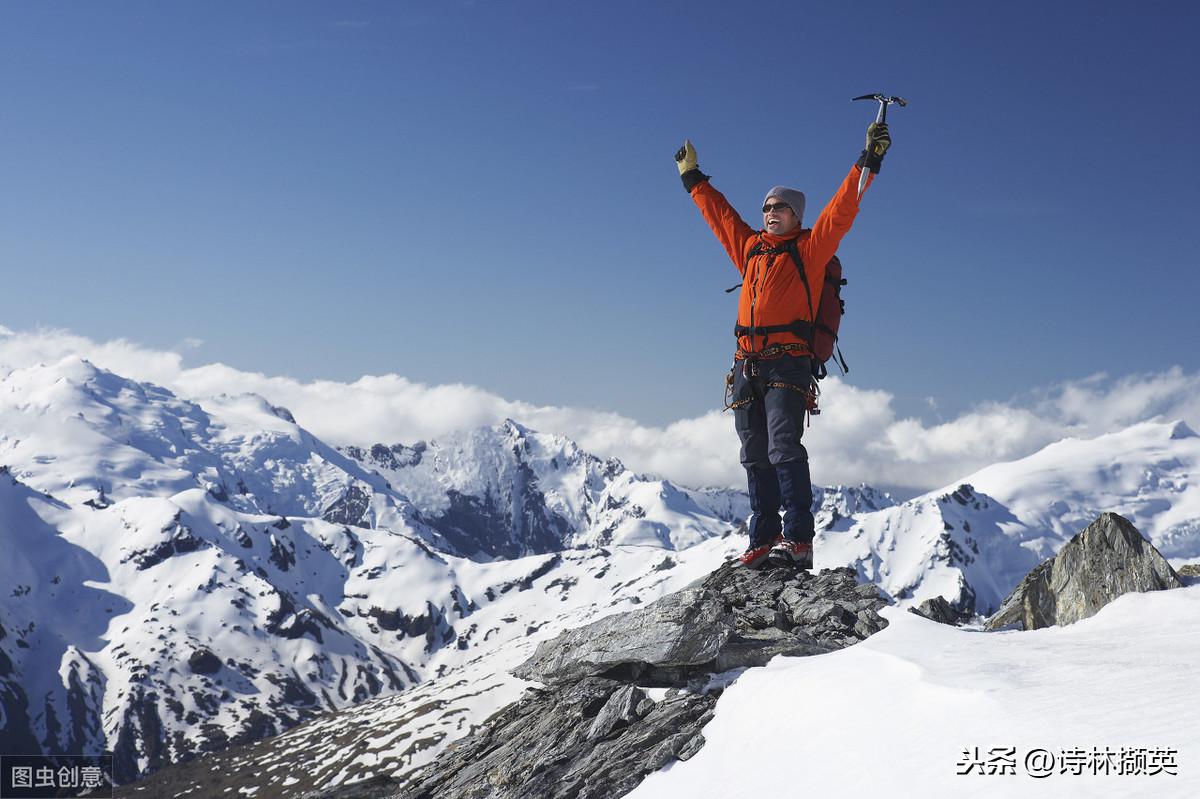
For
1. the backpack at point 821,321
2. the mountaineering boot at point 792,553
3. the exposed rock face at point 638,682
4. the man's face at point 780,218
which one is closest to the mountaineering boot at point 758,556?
the mountaineering boot at point 792,553

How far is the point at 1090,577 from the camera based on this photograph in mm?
12859

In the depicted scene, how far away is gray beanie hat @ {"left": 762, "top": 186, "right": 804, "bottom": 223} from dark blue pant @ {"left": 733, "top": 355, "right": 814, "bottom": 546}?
8.04ft

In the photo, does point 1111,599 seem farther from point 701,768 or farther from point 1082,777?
point 1082,777

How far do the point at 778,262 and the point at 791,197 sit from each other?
126 centimetres

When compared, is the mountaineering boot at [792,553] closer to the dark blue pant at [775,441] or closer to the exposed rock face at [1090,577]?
the dark blue pant at [775,441]

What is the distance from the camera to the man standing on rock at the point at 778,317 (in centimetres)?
1204

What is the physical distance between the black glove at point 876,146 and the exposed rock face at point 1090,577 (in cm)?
755

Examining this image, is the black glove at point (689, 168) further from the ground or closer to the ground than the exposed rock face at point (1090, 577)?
further from the ground

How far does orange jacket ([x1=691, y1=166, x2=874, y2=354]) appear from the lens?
1143 cm

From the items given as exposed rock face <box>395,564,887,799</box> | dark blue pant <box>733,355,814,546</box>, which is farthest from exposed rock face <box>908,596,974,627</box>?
dark blue pant <box>733,355,814,546</box>

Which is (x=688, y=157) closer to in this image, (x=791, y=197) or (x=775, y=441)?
(x=791, y=197)

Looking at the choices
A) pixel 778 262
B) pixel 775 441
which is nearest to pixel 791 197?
pixel 778 262

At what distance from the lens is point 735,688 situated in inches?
383

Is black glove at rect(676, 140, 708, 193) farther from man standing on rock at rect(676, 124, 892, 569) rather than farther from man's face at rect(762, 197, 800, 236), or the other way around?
man's face at rect(762, 197, 800, 236)
